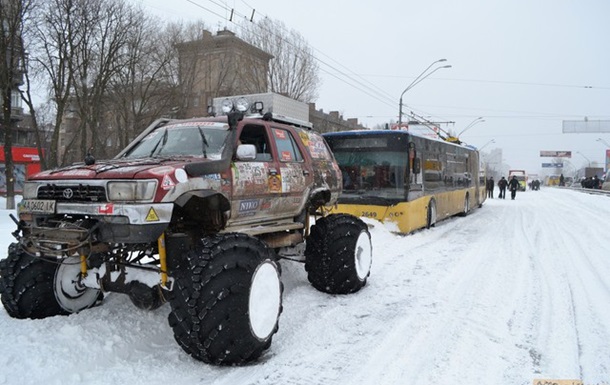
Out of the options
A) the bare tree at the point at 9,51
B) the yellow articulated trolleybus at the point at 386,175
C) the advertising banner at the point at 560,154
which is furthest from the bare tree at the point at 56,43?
the advertising banner at the point at 560,154

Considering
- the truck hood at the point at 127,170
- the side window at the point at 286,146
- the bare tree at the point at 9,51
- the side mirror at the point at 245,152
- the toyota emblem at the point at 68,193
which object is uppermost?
the bare tree at the point at 9,51

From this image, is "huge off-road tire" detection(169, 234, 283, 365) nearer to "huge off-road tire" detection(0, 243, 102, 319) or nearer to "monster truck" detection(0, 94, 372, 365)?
"monster truck" detection(0, 94, 372, 365)

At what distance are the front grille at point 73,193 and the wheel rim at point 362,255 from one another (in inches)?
139

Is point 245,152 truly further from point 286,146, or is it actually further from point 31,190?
point 31,190

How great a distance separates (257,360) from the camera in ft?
13.3

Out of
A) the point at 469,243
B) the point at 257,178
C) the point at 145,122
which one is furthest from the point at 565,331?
the point at 145,122

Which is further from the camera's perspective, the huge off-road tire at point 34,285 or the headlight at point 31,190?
the huge off-road tire at point 34,285

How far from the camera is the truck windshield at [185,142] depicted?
15.9 feet

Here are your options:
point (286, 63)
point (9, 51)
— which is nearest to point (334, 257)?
point (9, 51)

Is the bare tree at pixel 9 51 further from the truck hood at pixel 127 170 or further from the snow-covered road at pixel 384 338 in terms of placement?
the truck hood at pixel 127 170

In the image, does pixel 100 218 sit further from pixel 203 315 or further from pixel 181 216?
pixel 203 315

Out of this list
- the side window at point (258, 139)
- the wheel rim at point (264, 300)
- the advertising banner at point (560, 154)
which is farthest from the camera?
the advertising banner at point (560, 154)

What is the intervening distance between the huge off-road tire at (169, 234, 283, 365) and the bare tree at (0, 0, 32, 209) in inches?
714

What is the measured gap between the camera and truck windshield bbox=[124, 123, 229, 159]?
15.9 ft
